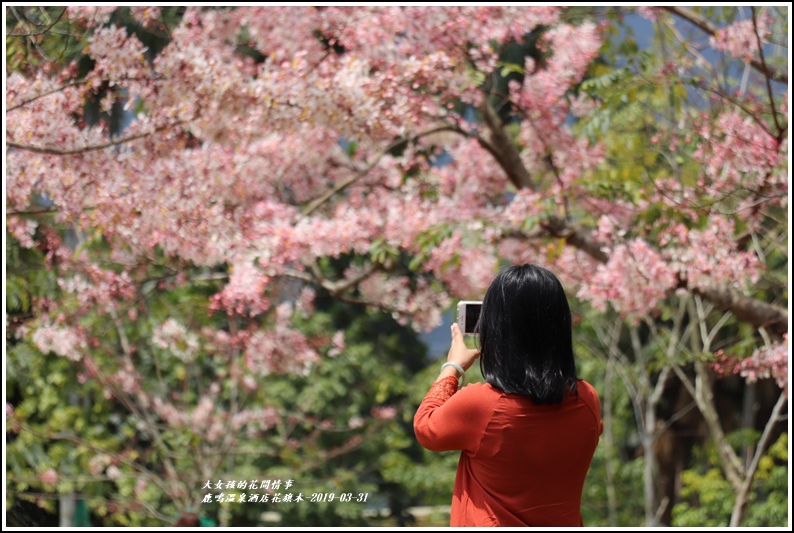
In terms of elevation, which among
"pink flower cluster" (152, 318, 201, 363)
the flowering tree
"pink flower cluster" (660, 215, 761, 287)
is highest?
the flowering tree

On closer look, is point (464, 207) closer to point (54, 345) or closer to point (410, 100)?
point (410, 100)

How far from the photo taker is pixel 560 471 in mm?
1291

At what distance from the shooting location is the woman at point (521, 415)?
127 cm

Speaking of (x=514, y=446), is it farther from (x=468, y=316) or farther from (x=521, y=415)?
(x=468, y=316)

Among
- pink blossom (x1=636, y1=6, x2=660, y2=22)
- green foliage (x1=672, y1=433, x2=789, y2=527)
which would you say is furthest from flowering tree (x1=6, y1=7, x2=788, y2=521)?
green foliage (x1=672, y1=433, x2=789, y2=527)

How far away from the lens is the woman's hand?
1398 millimetres

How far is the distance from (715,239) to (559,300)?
1764mm

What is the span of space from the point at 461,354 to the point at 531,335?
169 mm

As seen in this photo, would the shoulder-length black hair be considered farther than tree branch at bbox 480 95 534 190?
No

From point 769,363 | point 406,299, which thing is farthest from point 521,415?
point 406,299

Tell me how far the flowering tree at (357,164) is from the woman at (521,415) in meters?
1.57

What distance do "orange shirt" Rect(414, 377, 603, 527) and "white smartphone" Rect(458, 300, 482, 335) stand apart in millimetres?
162

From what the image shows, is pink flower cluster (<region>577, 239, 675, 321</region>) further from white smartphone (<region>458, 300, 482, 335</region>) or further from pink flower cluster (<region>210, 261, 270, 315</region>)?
white smartphone (<region>458, 300, 482, 335</region>)

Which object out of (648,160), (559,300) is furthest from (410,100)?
(648,160)
